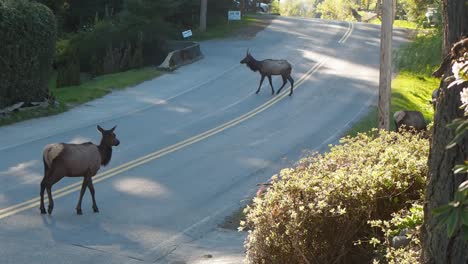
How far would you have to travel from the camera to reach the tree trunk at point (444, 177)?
608 centimetres

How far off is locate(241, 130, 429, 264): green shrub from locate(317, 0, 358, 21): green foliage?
4647 inches

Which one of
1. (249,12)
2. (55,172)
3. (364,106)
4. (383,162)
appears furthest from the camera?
(249,12)

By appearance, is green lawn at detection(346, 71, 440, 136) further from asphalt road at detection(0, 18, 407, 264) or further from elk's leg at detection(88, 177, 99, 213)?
elk's leg at detection(88, 177, 99, 213)

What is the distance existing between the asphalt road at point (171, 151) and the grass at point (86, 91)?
1.75 ft

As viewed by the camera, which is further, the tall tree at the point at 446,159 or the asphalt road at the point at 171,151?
the asphalt road at the point at 171,151

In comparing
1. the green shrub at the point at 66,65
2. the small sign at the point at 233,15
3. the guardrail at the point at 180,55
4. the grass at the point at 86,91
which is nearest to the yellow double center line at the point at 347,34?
the small sign at the point at 233,15

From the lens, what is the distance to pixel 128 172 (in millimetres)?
19000

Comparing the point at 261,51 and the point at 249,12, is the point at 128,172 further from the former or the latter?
the point at 249,12

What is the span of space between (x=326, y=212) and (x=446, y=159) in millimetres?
2720

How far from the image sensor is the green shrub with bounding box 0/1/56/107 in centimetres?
2575

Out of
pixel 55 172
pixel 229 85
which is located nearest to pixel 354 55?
pixel 229 85

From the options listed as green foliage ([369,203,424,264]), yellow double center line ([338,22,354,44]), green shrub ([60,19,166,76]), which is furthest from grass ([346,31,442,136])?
green foliage ([369,203,424,264])

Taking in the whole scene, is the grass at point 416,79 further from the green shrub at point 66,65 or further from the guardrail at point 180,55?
the green shrub at point 66,65

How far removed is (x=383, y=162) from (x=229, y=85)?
1036 inches
